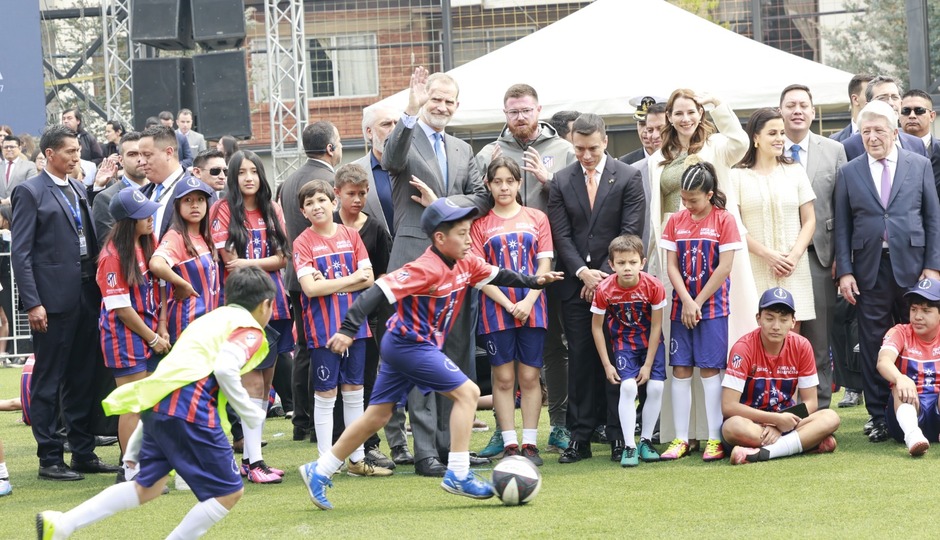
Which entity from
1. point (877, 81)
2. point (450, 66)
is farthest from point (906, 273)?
point (450, 66)

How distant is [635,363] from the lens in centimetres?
734

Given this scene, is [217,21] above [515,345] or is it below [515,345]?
above

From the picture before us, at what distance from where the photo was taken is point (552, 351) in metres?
8.02

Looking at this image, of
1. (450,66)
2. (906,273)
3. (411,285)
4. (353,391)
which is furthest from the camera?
(450,66)

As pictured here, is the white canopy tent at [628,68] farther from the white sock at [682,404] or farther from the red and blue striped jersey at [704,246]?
the white sock at [682,404]

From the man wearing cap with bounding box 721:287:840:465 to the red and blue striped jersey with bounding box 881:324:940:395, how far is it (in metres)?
0.56

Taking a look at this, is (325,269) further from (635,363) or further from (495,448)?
(635,363)

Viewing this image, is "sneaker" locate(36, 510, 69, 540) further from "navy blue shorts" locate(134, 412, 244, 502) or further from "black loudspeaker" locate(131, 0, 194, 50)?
"black loudspeaker" locate(131, 0, 194, 50)

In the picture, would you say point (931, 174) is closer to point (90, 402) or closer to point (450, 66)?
point (90, 402)

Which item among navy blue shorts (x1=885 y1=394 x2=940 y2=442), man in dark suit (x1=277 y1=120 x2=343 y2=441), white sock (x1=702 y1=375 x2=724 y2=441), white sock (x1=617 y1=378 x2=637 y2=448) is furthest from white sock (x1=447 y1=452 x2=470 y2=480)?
navy blue shorts (x1=885 y1=394 x2=940 y2=442)

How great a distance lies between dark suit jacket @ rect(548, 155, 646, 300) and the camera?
7.50 m

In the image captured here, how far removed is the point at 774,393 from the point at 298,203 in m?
3.21

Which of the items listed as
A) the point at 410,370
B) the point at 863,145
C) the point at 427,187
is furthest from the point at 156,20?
the point at 410,370

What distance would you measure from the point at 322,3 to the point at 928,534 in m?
20.1
